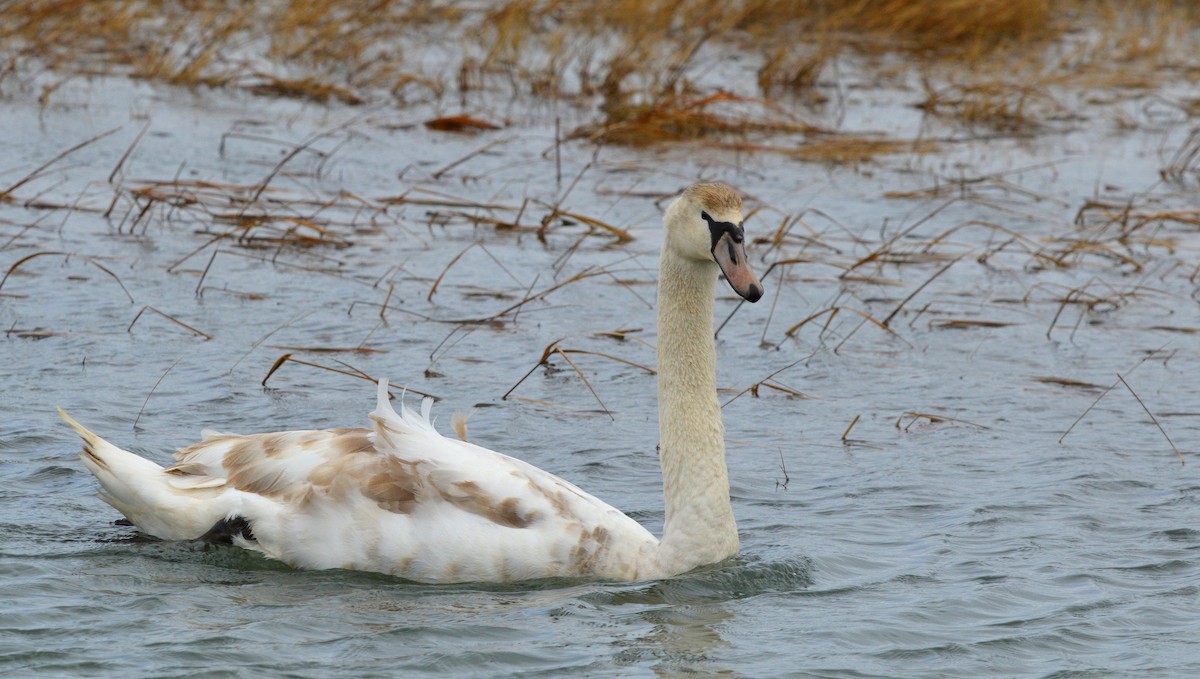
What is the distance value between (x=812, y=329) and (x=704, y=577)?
4341mm

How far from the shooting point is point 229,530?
6.07 metres

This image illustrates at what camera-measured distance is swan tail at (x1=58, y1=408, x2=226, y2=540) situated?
241 inches

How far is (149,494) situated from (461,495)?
3.94 ft

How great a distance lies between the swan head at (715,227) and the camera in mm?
5699

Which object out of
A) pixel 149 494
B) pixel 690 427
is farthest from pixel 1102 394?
pixel 149 494

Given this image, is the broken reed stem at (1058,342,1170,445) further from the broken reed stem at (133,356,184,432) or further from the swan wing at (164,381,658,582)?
the broken reed stem at (133,356,184,432)

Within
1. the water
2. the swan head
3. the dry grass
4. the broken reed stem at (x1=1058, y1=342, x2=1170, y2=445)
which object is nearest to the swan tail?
the water

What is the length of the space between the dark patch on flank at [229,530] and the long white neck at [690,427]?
5.10 ft

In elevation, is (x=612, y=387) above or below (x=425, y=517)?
above

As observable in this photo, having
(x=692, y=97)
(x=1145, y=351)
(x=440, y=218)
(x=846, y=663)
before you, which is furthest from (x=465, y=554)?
(x=692, y=97)

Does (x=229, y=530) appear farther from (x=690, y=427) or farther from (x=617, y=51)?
(x=617, y=51)

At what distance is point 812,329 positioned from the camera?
1018cm

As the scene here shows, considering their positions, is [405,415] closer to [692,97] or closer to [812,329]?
[812,329]

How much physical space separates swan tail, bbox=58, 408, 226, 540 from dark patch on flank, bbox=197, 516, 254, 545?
40 millimetres
